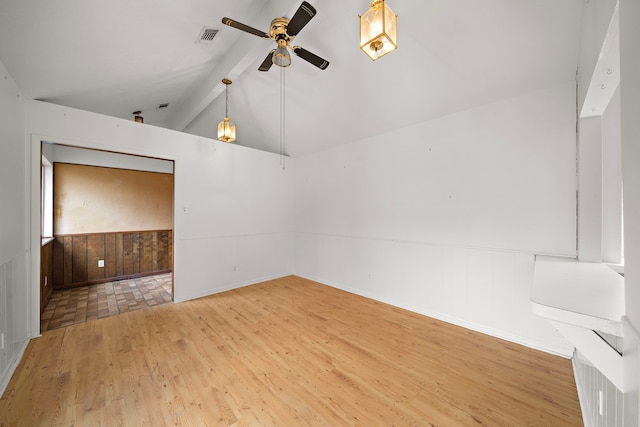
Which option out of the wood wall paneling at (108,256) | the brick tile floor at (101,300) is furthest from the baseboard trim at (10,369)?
the wood wall paneling at (108,256)

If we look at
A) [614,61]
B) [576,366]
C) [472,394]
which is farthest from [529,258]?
[614,61]

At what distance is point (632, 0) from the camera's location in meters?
0.73

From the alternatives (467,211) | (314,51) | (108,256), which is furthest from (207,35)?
(108,256)

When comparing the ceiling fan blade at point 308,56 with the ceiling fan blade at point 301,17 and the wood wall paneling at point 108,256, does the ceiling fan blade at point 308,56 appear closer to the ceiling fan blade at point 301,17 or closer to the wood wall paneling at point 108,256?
the ceiling fan blade at point 301,17

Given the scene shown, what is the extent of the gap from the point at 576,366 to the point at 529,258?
0.97 meters

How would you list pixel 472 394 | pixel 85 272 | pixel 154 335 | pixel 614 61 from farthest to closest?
pixel 85 272 < pixel 154 335 < pixel 472 394 < pixel 614 61

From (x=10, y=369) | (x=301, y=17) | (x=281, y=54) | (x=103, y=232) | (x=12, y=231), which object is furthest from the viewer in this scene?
(x=103, y=232)

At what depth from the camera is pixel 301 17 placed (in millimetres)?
1808

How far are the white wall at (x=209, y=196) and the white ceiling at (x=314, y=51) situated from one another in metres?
0.46

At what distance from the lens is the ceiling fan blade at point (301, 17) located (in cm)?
170

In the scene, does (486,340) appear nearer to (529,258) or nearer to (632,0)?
(529,258)

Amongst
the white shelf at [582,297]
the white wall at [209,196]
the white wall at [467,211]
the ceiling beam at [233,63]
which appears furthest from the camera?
the white wall at [209,196]

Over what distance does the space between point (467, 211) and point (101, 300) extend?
5.61 meters

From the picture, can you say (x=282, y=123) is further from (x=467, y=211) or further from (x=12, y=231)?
(x=12, y=231)
